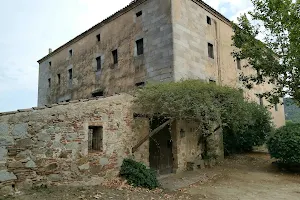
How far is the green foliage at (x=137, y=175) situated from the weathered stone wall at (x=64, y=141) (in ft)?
0.90

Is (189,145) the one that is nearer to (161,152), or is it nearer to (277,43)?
(161,152)

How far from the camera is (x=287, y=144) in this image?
9.62m

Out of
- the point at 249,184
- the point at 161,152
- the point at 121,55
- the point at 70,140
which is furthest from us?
the point at 121,55

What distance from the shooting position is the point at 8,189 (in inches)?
219

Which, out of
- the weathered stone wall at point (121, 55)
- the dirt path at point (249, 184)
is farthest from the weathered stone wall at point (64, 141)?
the weathered stone wall at point (121, 55)

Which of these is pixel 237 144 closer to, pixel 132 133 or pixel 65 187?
pixel 132 133

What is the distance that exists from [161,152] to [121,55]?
19.9 feet

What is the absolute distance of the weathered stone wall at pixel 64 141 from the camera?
19.1 ft

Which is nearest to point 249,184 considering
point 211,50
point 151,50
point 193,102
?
point 193,102

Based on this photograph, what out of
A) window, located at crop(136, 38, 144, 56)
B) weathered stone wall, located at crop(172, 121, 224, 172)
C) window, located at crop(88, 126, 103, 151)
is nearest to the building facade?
window, located at crop(136, 38, 144, 56)

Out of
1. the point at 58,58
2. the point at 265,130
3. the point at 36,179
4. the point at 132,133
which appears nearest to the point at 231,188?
the point at 132,133

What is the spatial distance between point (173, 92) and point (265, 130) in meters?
9.20

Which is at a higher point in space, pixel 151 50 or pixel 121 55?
pixel 121 55

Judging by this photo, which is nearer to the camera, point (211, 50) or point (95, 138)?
point (95, 138)
